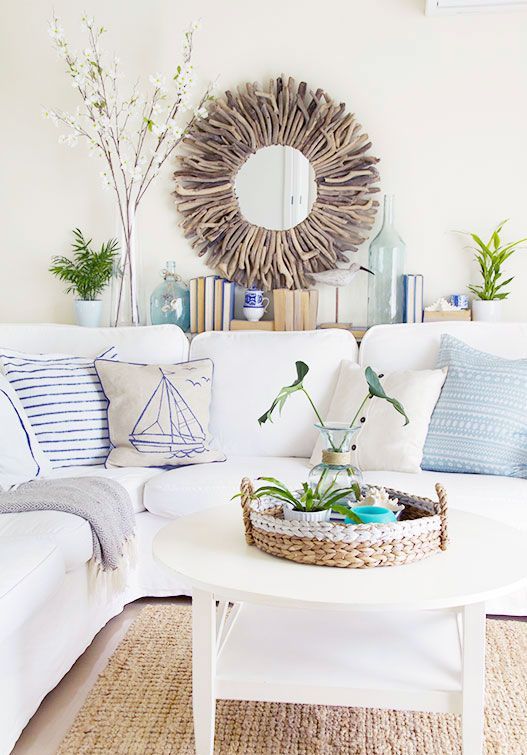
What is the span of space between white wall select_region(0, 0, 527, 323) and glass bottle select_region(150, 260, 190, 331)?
12 cm

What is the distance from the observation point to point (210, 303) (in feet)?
11.5

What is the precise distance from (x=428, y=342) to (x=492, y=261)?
1.76 ft

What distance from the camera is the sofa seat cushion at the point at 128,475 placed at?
2.63 metres

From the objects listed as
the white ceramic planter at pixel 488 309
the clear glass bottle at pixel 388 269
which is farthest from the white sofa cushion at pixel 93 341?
the white ceramic planter at pixel 488 309

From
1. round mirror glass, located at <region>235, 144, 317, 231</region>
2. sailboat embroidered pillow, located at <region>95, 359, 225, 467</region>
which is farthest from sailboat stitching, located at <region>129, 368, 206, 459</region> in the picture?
round mirror glass, located at <region>235, 144, 317, 231</region>

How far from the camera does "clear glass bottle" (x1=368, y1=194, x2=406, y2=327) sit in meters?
3.40

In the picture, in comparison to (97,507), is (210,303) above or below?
above

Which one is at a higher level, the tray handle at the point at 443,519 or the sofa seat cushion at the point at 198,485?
the tray handle at the point at 443,519

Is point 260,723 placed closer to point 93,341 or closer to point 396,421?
point 396,421

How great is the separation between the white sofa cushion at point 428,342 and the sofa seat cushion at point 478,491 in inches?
21.9

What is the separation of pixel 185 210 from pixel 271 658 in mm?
2330

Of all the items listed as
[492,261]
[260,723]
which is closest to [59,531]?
[260,723]

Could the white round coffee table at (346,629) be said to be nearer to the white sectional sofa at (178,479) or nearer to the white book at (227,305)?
the white sectional sofa at (178,479)

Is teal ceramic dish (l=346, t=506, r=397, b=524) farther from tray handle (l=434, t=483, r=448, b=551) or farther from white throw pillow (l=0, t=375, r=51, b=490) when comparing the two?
white throw pillow (l=0, t=375, r=51, b=490)
